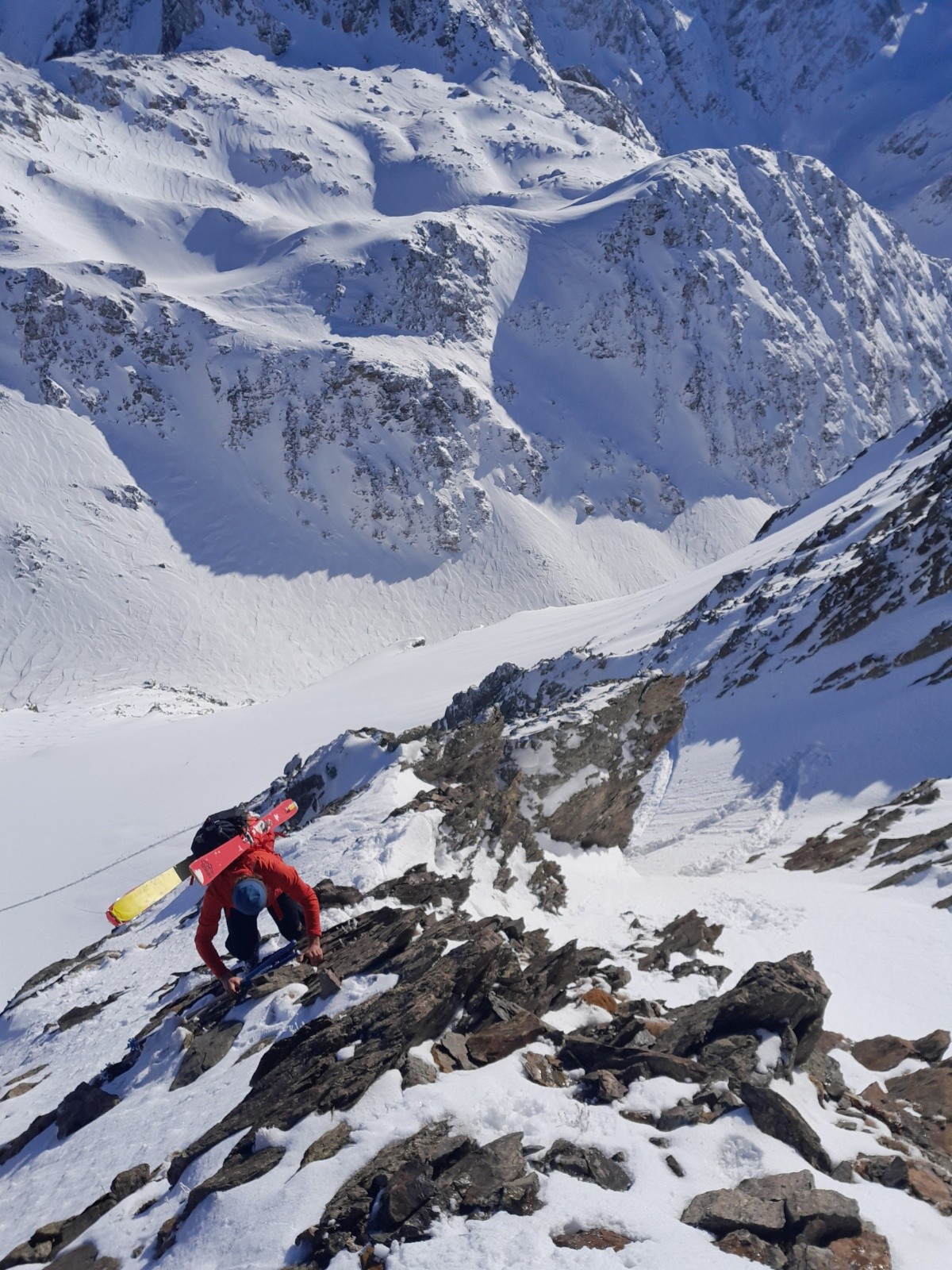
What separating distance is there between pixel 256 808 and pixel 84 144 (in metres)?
94.9

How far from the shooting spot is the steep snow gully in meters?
5.18

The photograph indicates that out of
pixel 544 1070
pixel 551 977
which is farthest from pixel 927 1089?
pixel 544 1070

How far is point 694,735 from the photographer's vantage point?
80.8 ft

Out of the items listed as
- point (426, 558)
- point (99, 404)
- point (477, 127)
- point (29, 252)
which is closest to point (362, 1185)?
point (426, 558)

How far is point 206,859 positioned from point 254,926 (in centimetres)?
127

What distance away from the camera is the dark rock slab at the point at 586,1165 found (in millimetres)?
4590

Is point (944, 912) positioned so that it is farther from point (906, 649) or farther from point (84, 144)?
point (84, 144)

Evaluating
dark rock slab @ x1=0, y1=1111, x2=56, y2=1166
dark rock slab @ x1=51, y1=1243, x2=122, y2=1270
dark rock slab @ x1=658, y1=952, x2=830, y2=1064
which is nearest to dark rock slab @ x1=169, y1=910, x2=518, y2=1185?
dark rock slab @ x1=51, y1=1243, x2=122, y2=1270

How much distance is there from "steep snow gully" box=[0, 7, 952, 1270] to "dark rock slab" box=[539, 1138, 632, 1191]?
0.03 m

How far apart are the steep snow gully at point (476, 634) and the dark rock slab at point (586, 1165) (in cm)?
3

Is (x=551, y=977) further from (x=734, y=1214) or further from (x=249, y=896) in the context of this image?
(x=734, y=1214)

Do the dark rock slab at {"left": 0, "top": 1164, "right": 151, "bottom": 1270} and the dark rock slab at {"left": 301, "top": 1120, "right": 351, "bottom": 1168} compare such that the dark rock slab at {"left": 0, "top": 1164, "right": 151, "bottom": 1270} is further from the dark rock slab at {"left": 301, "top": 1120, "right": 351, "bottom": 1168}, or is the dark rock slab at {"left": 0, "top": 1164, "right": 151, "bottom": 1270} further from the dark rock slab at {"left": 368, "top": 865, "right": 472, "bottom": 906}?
the dark rock slab at {"left": 368, "top": 865, "right": 472, "bottom": 906}

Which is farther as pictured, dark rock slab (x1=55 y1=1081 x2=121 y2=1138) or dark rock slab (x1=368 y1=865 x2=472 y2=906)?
dark rock slab (x1=368 y1=865 x2=472 y2=906)

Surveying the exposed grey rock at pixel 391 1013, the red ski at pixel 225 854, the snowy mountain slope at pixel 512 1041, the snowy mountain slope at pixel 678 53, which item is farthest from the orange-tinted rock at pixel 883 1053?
the snowy mountain slope at pixel 678 53
